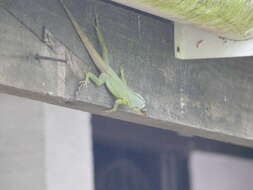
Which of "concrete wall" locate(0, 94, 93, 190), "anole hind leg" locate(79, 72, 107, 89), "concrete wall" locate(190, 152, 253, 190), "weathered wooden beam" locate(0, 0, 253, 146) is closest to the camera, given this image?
"weathered wooden beam" locate(0, 0, 253, 146)

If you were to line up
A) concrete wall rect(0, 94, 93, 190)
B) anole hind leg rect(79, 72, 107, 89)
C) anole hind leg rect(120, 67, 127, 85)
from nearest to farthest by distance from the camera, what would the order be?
anole hind leg rect(79, 72, 107, 89) → anole hind leg rect(120, 67, 127, 85) → concrete wall rect(0, 94, 93, 190)

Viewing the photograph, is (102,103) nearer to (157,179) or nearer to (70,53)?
(70,53)

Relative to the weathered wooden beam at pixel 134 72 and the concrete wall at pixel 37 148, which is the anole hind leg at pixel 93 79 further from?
the concrete wall at pixel 37 148

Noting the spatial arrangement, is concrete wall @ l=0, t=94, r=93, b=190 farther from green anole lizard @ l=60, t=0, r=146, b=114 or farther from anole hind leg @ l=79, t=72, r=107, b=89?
anole hind leg @ l=79, t=72, r=107, b=89

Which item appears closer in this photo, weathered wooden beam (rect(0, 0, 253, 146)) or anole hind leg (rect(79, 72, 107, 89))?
weathered wooden beam (rect(0, 0, 253, 146))

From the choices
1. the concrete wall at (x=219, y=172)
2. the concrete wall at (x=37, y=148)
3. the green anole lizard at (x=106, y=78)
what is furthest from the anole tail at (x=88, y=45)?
the concrete wall at (x=219, y=172)

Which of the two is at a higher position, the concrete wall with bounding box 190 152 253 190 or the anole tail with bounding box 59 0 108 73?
the anole tail with bounding box 59 0 108 73

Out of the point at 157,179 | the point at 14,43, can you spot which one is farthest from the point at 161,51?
the point at 157,179

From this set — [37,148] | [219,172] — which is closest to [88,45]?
[37,148]

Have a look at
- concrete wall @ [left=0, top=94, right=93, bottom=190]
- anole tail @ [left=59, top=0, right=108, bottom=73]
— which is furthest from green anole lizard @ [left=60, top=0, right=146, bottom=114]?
concrete wall @ [left=0, top=94, right=93, bottom=190]
